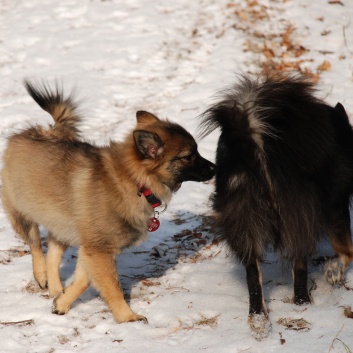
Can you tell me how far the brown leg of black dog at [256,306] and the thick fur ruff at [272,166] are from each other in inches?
3.3

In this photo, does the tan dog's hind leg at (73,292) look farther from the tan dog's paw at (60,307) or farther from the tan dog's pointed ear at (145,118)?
the tan dog's pointed ear at (145,118)

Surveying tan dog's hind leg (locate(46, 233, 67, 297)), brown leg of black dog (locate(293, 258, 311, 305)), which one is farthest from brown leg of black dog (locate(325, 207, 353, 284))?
tan dog's hind leg (locate(46, 233, 67, 297))

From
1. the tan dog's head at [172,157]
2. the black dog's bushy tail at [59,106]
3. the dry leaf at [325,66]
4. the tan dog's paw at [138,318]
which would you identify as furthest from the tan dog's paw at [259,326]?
the dry leaf at [325,66]

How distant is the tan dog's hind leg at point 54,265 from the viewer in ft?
16.3

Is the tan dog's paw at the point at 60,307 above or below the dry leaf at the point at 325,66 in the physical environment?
below

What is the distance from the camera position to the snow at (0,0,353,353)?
4.08 m

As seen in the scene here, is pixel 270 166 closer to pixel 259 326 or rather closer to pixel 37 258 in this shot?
pixel 259 326

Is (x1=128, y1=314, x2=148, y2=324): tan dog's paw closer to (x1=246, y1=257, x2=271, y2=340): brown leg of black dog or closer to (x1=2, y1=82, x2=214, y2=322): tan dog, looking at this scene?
(x1=2, y1=82, x2=214, y2=322): tan dog

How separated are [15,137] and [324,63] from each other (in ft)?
18.0

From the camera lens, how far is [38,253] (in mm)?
5121

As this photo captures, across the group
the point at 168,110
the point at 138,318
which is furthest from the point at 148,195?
the point at 168,110

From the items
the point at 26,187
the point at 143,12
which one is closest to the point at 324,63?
the point at 143,12

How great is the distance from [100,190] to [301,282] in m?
1.65

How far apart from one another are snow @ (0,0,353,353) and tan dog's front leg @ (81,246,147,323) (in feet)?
0.51
